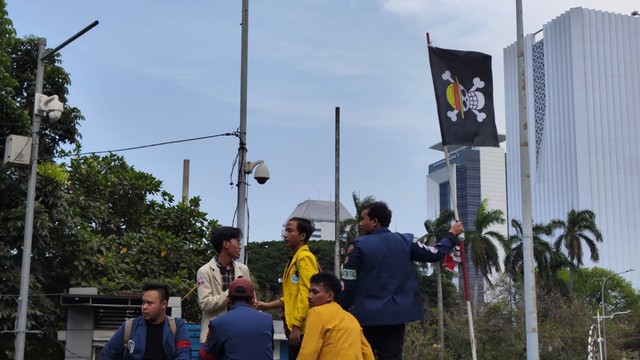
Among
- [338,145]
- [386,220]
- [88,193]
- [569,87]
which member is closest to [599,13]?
[569,87]

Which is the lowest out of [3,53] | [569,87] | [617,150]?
[3,53]

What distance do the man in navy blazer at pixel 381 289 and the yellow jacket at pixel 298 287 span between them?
0.94ft

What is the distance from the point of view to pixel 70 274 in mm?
19359

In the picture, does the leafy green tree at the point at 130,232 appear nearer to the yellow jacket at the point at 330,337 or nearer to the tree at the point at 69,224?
the tree at the point at 69,224

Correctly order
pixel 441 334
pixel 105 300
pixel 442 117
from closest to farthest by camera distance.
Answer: pixel 442 117
pixel 105 300
pixel 441 334

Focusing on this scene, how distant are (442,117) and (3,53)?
11.4m

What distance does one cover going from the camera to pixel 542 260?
208 feet

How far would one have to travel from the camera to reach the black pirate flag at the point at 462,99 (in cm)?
1093

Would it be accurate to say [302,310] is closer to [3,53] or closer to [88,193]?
[3,53]

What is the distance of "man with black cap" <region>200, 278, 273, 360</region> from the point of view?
5.97 metres

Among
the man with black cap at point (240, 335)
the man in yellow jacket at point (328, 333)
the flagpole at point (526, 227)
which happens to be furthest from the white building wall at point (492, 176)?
the man with black cap at point (240, 335)

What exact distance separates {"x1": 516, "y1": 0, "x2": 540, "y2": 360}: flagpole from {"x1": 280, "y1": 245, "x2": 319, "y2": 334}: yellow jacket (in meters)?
6.53

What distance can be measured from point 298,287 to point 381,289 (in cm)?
68

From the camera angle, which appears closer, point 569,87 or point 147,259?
point 147,259
